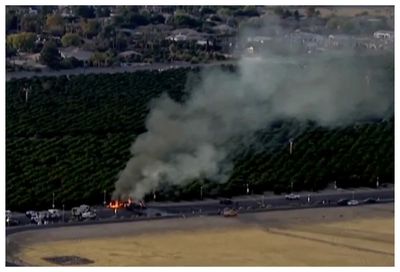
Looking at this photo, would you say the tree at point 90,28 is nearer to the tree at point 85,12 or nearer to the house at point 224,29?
the tree at point 85,12

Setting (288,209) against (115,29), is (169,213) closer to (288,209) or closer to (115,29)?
(288,209)

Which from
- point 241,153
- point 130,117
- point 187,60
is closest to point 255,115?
point 241,153

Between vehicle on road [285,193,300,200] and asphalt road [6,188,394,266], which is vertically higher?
vehicle on road [285,193,300,200]

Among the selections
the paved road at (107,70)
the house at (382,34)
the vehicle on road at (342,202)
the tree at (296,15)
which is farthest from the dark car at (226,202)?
the tree at (296,15)

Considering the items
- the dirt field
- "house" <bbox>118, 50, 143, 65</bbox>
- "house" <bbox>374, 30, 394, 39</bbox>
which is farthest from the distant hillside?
"house" <bbox>118, 50, 143, 65</bbox>

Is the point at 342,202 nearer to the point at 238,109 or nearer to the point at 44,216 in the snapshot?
the point at 238,109

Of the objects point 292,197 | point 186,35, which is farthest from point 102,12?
point 292,197

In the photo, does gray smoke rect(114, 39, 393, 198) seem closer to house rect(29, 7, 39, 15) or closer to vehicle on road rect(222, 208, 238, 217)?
vehicle on road rect(222, 208, 238, 217)
